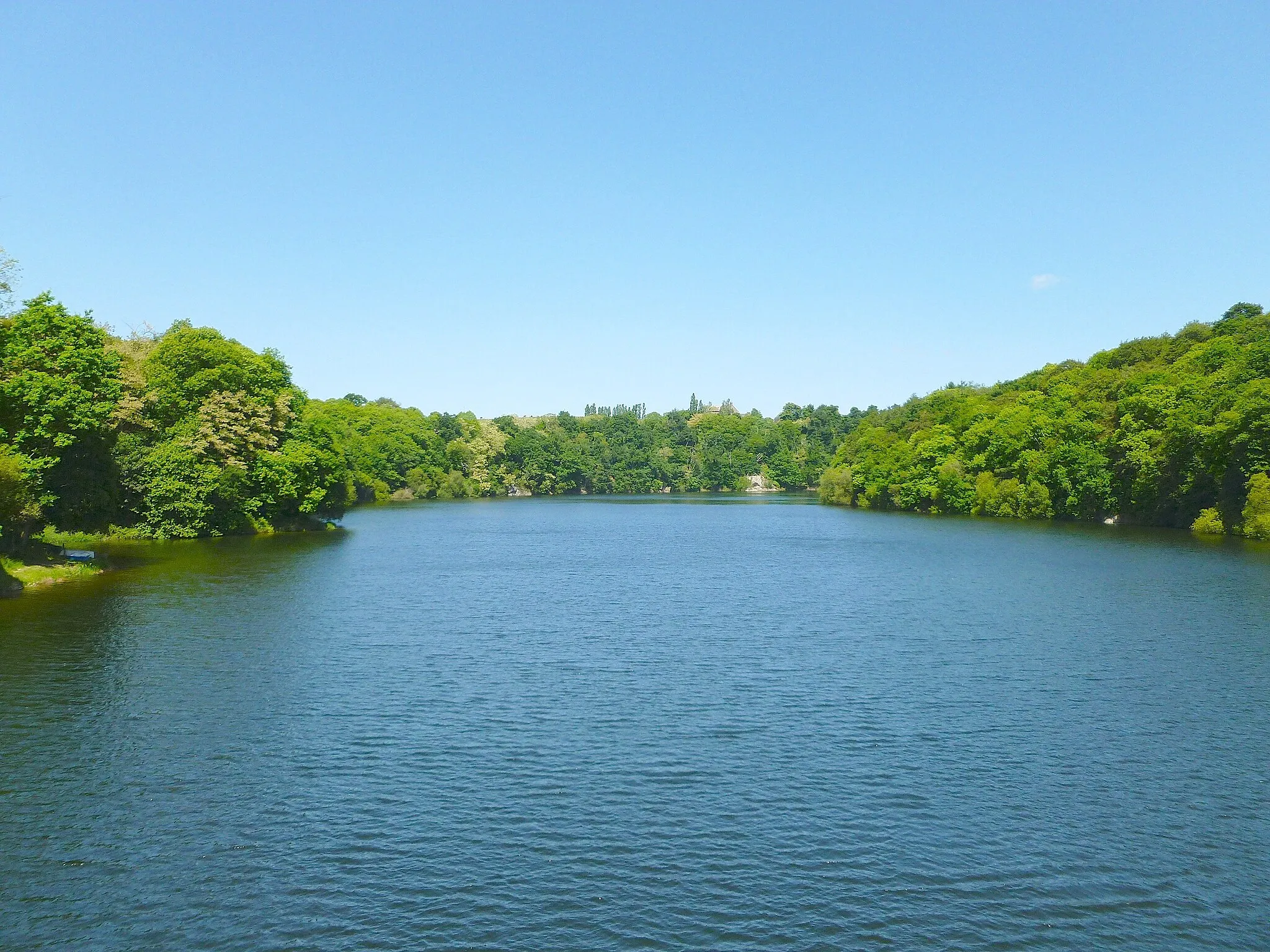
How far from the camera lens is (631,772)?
2389cm

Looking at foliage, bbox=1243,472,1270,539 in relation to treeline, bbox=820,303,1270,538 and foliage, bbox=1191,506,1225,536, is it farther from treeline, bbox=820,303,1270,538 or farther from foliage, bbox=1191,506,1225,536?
foliage, bbox=1191,506,1225,536

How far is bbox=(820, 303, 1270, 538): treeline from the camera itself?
87.1m

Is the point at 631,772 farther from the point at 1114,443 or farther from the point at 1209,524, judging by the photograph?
the point at 1114,443

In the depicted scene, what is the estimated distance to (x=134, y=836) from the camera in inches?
782

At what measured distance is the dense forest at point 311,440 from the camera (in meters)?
54.0

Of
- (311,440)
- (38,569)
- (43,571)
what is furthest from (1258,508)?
(38,569)

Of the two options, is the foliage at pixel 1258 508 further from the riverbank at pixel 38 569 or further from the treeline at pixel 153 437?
the riverbank at pixel 38 569

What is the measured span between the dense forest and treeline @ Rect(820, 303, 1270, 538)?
0.21 m

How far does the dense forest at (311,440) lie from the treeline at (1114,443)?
0.21 meters

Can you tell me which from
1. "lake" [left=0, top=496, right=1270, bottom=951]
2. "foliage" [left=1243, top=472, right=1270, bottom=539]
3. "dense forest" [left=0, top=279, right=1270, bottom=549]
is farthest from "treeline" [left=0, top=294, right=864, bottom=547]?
"foliage" [left=1243, top=472, right=1270, bottom=539]

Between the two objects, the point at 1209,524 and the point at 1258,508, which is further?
the point at 1209,524

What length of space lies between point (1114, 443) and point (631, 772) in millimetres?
98117

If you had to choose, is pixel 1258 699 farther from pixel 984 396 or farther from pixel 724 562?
pixel 984 396

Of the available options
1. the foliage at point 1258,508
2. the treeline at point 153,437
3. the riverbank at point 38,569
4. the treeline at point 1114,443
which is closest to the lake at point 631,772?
the riverbank at point 38,569
